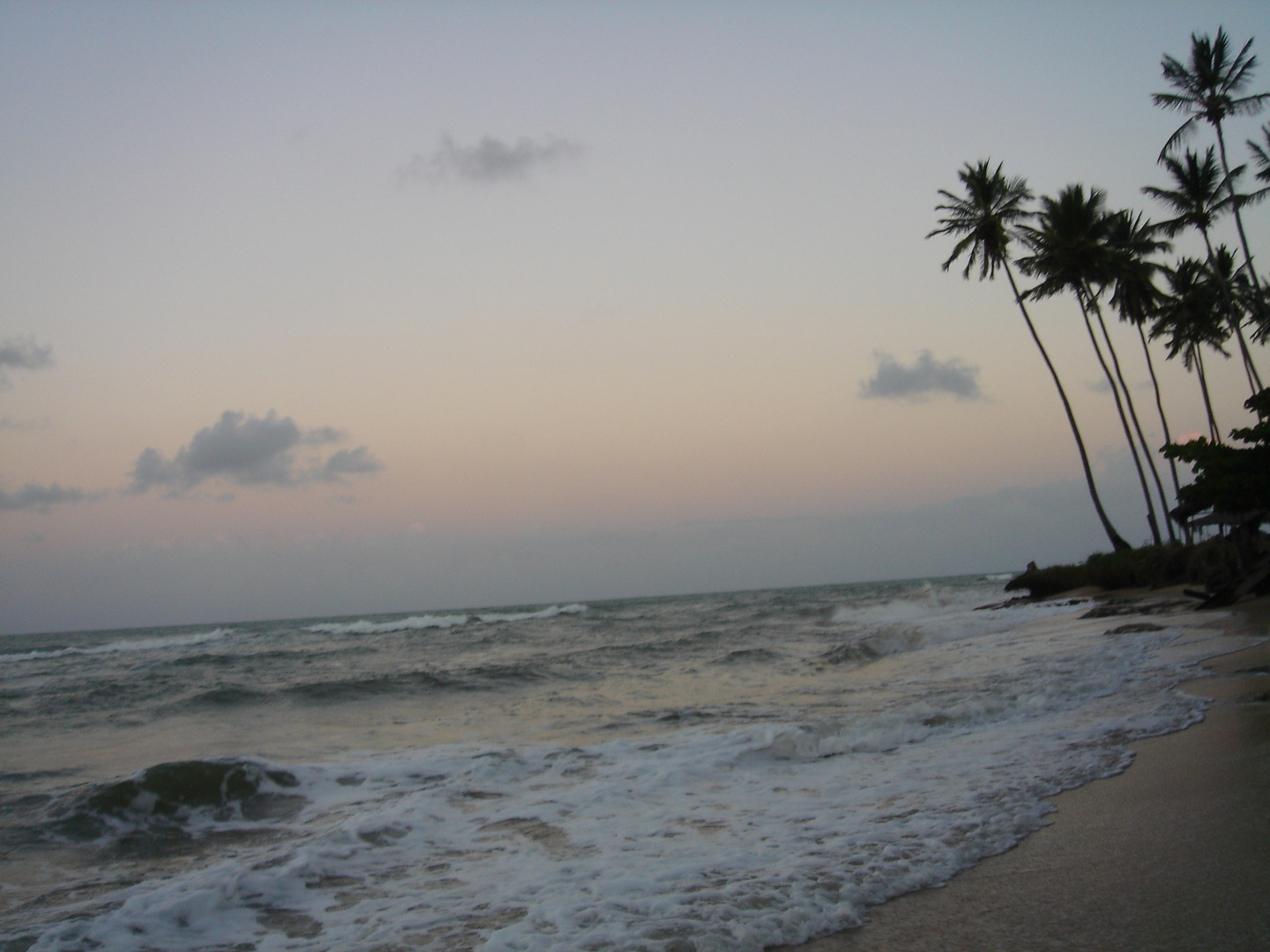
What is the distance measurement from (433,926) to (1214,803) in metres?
4.35

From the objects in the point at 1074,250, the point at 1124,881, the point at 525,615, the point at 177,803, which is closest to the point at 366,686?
the point at 177,803

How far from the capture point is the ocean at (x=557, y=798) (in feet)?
13.3

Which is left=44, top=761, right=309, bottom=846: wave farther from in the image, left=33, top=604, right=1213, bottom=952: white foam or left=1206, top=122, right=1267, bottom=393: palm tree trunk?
left=1206, top=122, right=1267, bottom=393: palm tree trunk

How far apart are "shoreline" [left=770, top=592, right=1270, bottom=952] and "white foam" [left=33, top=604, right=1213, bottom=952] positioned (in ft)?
0.72

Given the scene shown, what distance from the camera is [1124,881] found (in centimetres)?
350

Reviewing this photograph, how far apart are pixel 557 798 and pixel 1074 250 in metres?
28.8

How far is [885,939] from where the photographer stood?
3256 millimetres

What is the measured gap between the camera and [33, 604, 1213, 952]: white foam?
3.88m

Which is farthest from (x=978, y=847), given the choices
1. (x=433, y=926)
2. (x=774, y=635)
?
(x=774, y=635)

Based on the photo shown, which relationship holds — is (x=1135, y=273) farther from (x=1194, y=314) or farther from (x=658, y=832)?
(x=658, y=832)

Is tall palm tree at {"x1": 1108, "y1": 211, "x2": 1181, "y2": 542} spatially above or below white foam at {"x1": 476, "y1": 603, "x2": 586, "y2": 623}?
above

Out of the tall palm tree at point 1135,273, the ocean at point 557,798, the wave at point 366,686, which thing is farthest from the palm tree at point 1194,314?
the wave at point 366,686

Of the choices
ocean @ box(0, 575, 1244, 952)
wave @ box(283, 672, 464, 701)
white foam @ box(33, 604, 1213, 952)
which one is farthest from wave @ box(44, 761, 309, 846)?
wave @ box(283, 672, 464, 701)

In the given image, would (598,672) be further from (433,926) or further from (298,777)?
(433,926)
